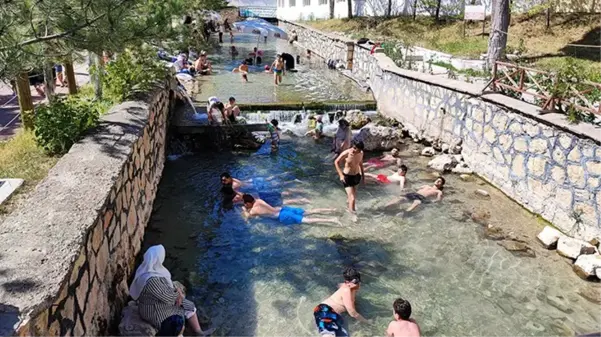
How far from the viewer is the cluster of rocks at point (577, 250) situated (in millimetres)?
6996

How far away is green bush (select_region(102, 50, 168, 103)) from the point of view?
931 cm

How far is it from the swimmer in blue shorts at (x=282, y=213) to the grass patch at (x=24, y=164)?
137 inches

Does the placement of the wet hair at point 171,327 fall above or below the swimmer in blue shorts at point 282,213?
above

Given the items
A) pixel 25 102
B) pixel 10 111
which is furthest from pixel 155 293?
pixel 10 111

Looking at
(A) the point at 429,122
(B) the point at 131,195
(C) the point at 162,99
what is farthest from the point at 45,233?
(A) the point at 429,122

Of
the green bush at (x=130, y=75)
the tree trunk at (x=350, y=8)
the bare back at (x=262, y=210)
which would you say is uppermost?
the tree trunk at (x=350, y=8)

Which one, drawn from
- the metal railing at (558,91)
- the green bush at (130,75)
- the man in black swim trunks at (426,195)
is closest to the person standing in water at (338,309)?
the man in black swim trunks at (426,195)

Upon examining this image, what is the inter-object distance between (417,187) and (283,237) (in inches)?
147

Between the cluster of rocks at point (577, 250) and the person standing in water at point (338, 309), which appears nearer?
the person standing in water at point (338, 309)

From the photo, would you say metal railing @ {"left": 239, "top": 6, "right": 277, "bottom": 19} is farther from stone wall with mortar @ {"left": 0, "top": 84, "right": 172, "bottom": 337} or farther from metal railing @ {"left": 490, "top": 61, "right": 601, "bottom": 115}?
stone wall with mortar @ {"left": 0, "top": 84, "right": 172, "bottom": 337}

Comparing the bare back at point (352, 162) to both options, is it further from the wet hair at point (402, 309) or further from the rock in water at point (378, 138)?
the wet hair at point (402, 309)

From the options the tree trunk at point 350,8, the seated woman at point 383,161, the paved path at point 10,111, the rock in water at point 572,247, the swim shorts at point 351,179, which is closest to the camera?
the rock in water at point 572,247

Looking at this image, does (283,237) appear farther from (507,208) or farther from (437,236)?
(507,208)

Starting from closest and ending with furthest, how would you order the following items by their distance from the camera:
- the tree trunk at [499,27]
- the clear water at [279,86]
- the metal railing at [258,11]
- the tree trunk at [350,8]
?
the tree trunk at [499,27]
the clear water at [279,86]
the tree trunk at [350,8]
the metal railing at [258,11]
